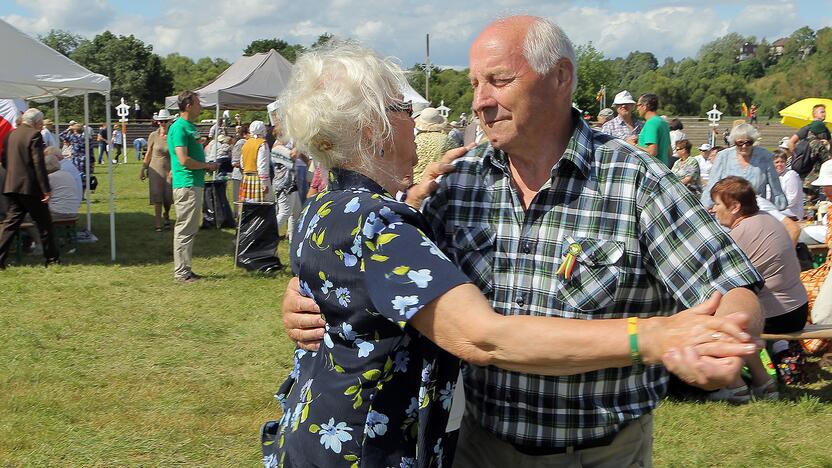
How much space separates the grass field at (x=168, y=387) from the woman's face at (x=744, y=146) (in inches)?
135

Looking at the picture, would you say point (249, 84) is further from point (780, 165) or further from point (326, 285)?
point (326, 285)

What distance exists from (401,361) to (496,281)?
0.51m

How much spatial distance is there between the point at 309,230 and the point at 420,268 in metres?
0.35

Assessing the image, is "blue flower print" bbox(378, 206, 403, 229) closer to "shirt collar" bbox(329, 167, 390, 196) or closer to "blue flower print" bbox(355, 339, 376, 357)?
"shirt collar" bbox(329, 167, 390, 196)

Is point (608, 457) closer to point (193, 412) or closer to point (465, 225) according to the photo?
point (465, 225)

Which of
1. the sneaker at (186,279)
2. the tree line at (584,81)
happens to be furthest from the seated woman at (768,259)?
the tree line at (584,81)

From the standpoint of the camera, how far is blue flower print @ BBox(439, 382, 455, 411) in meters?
1.99

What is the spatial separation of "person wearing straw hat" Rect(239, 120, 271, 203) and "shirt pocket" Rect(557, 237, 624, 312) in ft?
34.1

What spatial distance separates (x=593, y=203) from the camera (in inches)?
85.6

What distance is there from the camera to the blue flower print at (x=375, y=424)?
1.87m

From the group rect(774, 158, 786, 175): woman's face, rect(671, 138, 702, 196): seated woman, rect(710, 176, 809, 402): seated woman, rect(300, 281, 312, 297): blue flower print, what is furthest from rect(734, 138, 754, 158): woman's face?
rect(300, 281, 312, 297): blue flower print

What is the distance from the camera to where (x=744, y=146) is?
9.30m

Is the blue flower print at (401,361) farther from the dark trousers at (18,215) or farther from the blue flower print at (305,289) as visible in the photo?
the dark trousers at (18,215)

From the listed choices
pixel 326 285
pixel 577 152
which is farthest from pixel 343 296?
pixel 577 152
